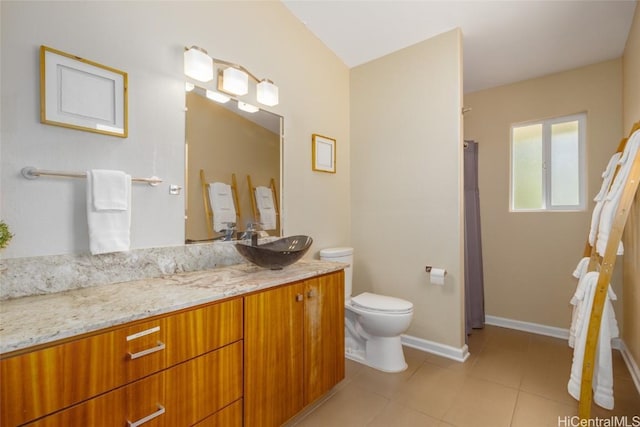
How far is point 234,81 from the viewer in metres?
1.81

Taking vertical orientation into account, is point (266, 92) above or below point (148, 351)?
above

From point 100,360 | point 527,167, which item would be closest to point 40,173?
point 100,360

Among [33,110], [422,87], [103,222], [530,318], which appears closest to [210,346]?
[103,222]

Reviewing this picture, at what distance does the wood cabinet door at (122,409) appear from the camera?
829 mm

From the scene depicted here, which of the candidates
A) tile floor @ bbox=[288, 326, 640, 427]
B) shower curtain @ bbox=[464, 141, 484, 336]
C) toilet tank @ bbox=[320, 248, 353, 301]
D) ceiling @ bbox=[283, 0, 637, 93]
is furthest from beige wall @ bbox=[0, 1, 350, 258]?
shower curtain @ bbox=[464, 141, 484, 336]

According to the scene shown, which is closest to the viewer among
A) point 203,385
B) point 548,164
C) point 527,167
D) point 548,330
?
point 203,385

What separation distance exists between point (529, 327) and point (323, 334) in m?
2.38

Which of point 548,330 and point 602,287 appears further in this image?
point 548,330

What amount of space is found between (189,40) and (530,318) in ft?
12.1

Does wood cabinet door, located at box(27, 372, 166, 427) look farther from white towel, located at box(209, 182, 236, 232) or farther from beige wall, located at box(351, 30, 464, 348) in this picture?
beige wall, located at box(351, 30, 464, 348)

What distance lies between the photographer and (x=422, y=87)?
8.23 ft

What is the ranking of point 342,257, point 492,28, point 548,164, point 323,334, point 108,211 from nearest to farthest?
point 108,211 → point 323,334 → point 492,28 → point 342,257 → point 548,164

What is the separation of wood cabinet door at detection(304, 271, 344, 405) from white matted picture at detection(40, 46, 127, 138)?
1.26 meters

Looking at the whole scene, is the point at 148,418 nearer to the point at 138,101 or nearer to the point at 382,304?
the point at 138,101
